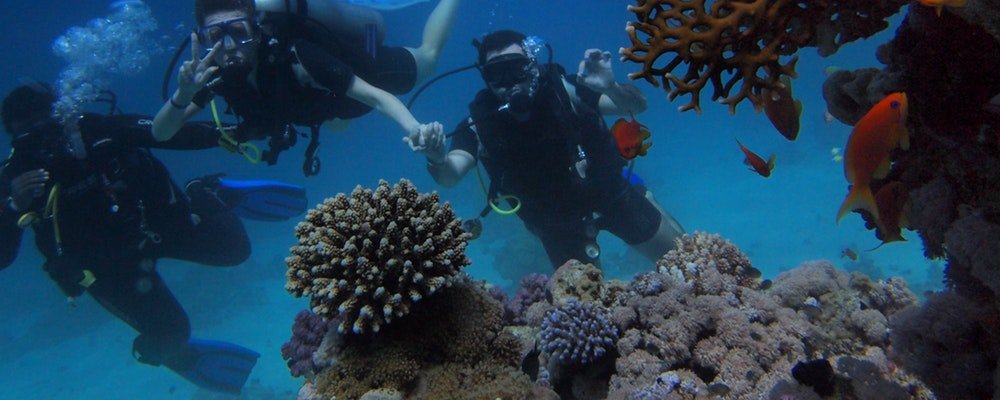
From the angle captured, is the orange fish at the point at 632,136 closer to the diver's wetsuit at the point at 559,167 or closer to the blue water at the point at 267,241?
the diver's wetsuit at the point at 559,167

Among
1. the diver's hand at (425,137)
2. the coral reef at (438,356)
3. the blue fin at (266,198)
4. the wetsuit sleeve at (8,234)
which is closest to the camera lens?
the coral reef at (438,356)

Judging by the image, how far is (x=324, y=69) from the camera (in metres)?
6.66

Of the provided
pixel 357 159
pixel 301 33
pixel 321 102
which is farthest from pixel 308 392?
pixel 357 159

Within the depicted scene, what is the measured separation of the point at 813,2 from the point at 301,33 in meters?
7.24

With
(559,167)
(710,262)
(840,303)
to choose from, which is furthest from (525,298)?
(559,167)

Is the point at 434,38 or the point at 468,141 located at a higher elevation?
the point at 434,38

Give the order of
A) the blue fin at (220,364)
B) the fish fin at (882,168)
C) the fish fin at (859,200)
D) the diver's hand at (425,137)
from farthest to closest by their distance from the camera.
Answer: the blue fin at (220,364) < the diver's hand at (425,137) < the fish fin at (859,200) < the fish fin at (882,168)

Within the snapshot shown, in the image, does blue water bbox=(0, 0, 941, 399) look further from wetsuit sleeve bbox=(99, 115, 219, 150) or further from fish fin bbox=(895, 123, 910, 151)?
fish fin bbox=(895, 123, 910, 151)

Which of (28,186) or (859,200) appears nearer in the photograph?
(859,200)

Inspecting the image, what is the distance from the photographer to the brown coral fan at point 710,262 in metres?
4.32

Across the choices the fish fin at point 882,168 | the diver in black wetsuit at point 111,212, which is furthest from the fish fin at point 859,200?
the diver in black wetsuit at point 111,212

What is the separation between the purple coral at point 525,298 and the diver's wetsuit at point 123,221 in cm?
603

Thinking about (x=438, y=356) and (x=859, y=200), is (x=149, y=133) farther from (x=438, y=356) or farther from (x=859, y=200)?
(x=859, y=200)

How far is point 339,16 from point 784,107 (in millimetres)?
7545
